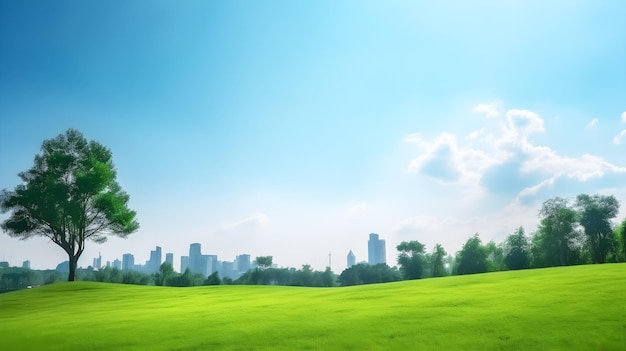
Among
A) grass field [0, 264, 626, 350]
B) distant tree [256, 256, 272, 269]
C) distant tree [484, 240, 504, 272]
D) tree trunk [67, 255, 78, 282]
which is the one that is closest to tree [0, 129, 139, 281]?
tree trunk [67, 255, 78, 282]

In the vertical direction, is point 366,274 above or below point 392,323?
below

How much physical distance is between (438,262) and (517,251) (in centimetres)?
1954

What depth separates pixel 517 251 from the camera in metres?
87.1

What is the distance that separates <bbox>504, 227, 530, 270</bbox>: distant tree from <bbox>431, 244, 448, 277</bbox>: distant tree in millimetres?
14833

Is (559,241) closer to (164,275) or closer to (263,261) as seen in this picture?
(263,261)

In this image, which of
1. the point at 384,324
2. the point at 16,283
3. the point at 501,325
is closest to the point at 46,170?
the point at 384,324

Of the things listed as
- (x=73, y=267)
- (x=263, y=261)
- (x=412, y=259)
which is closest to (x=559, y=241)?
(x=412, y=259)

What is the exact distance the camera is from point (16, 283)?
500ft

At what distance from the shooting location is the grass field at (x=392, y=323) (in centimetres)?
1326

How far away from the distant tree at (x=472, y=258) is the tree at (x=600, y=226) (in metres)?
20.6

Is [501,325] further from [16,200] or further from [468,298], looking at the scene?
[16,200]

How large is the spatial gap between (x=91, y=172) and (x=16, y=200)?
9.39m

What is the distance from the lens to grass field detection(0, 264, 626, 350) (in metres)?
13.3

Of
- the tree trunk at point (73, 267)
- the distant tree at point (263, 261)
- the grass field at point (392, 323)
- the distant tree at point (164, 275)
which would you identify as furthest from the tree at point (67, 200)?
the distant tree at point (263, 261)
